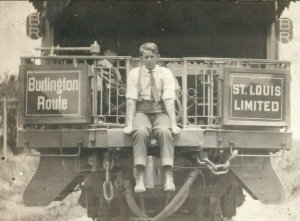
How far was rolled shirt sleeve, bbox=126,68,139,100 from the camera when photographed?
869cm

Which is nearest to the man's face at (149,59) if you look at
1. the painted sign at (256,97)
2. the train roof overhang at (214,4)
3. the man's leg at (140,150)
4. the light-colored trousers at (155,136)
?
the light-colored trousers at (155,136)

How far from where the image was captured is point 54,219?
866 inches

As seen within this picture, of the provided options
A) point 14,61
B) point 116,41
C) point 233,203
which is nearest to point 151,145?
point 233,203

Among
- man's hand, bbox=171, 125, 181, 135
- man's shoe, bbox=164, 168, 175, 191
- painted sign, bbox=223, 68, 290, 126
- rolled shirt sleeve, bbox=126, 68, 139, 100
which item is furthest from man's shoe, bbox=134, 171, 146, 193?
painted sign, bbox=223, 68, 290, 126

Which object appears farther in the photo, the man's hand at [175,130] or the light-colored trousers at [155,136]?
the man's hand at [175,130]

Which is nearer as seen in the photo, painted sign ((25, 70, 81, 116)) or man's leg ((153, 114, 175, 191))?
man's leg ((153, 114, 175, 191))

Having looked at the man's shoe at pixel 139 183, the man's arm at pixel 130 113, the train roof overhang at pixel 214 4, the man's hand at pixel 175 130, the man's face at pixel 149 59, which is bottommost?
the man's shoe at pixel 139 183

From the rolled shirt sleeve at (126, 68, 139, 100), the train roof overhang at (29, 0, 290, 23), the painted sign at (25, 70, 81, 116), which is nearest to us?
the rolled shirt sleeve at (126, 68, 139, 100)

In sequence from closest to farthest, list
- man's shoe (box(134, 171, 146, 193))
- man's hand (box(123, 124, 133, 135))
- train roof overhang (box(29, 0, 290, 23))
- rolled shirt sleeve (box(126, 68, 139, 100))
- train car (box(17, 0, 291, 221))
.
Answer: man's shoe (box(134, 171, 146, 193)) → man's hand (box(123, 124, 133, 135)) → rolled shirt sleeve (box(126, 68, 139, 100)) → train car (box(17, 0, 291, 221)) → train roof overhang (box(29, 0, 290, 23))

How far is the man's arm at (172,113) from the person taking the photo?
8.56m

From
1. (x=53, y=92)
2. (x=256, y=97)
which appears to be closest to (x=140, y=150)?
(x=53, y=92)

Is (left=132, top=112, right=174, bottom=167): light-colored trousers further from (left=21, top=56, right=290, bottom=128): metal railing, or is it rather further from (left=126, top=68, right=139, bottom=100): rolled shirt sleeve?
(left=21, top=56, right=290, bottom=128): metal railing

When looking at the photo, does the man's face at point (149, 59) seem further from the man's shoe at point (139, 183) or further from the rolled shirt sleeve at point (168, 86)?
the man's shoe at point (139, 183)

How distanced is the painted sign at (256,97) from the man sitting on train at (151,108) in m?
0.98
